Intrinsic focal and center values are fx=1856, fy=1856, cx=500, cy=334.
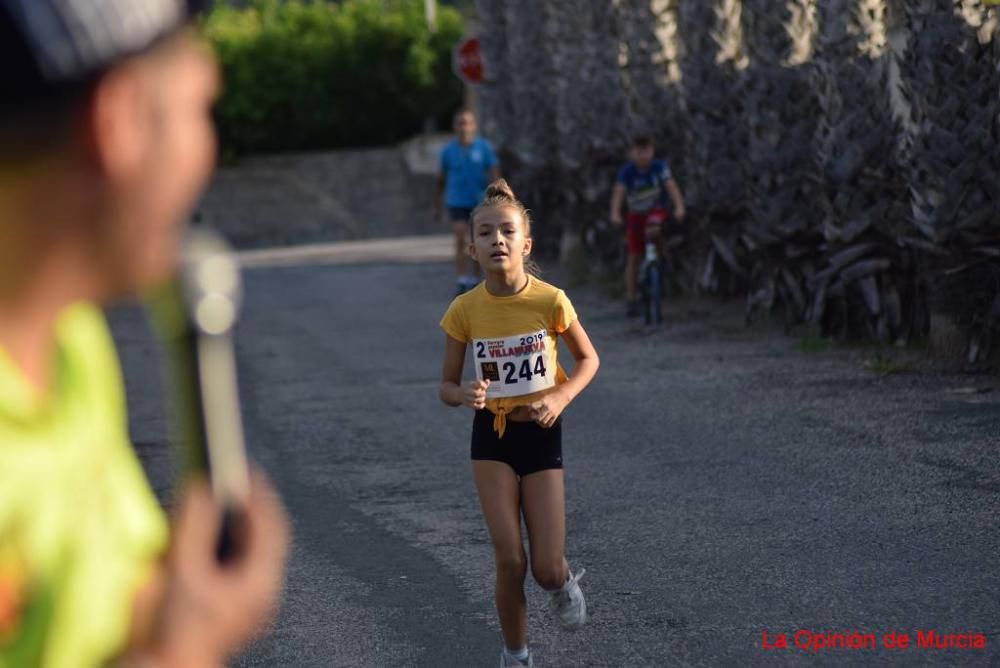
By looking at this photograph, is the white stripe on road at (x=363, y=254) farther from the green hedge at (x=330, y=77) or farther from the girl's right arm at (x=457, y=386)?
the girl's right arm at (x=457, y=386)

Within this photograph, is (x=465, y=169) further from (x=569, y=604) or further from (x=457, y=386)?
(x=569, y=604)

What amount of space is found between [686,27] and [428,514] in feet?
41.4

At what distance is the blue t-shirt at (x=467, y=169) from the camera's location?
69.8ft

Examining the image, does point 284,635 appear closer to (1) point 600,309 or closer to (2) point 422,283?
(1) point 600,309

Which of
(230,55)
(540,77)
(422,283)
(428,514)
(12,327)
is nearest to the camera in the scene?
(12,327)

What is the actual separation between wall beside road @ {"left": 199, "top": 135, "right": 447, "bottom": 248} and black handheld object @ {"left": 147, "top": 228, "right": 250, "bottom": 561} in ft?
142

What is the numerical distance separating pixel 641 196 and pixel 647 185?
5.1 inches

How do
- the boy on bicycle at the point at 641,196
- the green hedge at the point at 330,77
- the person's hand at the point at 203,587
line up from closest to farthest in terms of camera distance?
1. the person's hand at the point at 203,587
2. the boy on bicycle at the point at 641,196
3. the green hedge at the point at 330,77

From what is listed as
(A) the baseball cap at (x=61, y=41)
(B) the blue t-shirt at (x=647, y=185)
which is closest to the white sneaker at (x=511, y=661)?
(A) the baseball cap at (x=61, y=41)

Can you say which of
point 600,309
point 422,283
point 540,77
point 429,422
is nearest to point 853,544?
point 429,422

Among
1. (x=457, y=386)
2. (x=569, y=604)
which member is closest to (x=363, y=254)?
(x=457, y=386)

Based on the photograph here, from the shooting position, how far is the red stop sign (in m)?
32.4

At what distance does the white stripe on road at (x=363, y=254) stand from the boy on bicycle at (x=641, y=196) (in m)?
11.8

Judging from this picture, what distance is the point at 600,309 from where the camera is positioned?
20.2 meters
